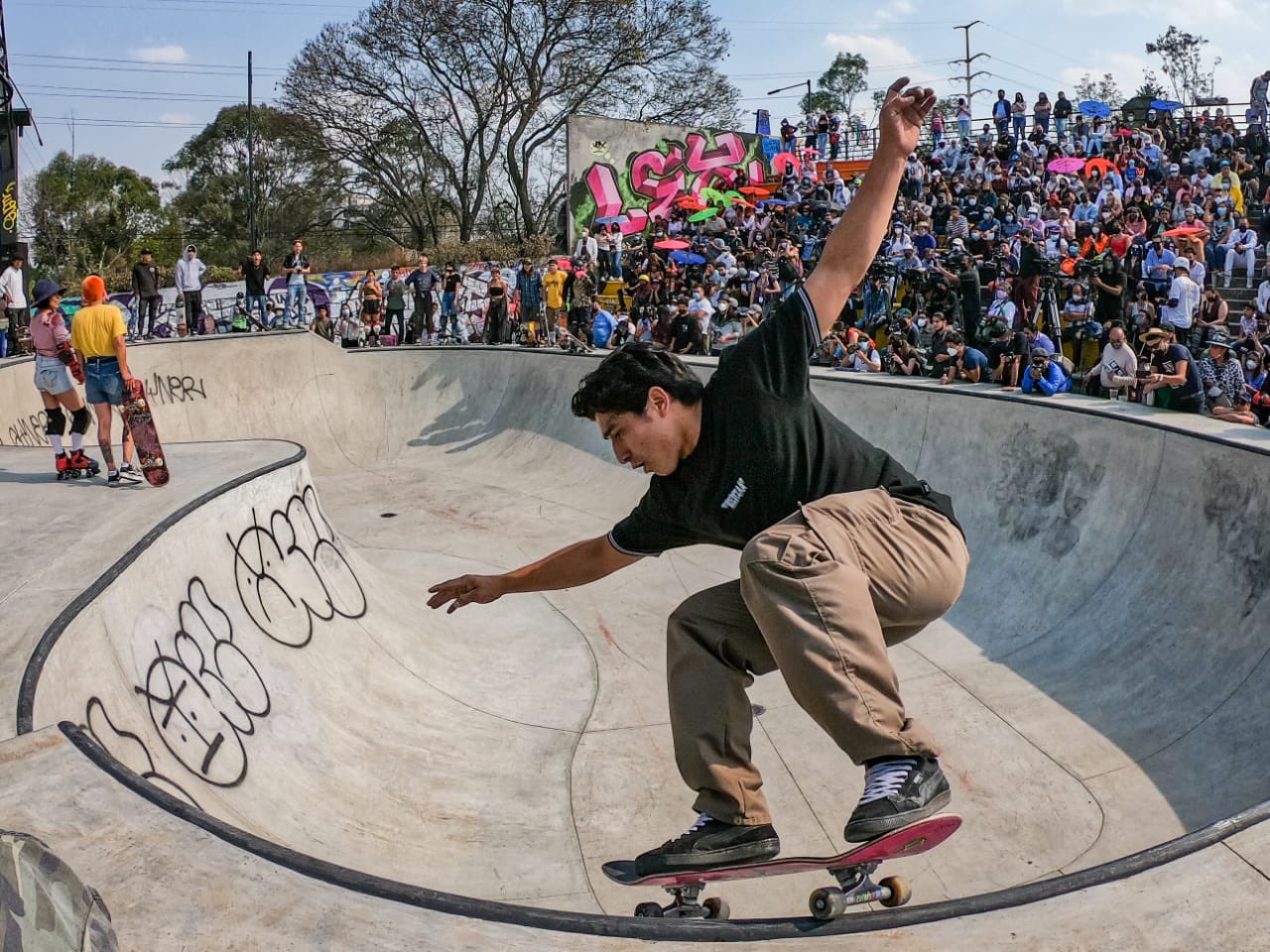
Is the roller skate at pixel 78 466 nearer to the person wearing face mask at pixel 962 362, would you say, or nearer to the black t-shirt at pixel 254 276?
the person wearing face mask at pixel 962 362

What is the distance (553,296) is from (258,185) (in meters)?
30.7

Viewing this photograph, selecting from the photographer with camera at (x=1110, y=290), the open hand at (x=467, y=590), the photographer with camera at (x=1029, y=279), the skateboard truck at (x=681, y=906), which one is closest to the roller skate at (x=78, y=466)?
the open hand at (x=467, y=590)

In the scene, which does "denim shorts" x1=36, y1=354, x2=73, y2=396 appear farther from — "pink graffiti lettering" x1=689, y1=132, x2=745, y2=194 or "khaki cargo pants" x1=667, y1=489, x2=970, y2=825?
"pink graffiti lettering" x1=689, y1=132, x2=745, y2=194

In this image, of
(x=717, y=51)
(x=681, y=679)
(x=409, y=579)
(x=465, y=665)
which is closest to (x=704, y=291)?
(x=409, y=579)

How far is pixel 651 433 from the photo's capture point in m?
2.88

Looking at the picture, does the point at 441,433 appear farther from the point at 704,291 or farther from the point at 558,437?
the point at 704,291

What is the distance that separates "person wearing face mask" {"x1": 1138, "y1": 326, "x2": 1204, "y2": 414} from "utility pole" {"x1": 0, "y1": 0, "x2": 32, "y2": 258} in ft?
57.9

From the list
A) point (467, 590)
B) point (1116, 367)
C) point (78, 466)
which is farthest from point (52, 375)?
point (1116, 367)

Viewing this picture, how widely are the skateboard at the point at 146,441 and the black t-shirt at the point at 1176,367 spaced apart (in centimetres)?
866

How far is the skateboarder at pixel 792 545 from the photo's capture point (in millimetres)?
2658

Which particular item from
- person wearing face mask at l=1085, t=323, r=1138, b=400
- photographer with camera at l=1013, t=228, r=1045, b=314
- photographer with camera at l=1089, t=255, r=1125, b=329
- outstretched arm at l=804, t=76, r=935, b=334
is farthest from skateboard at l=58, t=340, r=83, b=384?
photographer with camera at l=1089, t=255, r=1125, b=329

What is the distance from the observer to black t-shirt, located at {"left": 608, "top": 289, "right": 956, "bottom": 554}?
9.20ft

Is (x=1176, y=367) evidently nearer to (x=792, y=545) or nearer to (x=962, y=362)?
(x=962, y=362)

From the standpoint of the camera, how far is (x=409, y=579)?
10133mm
